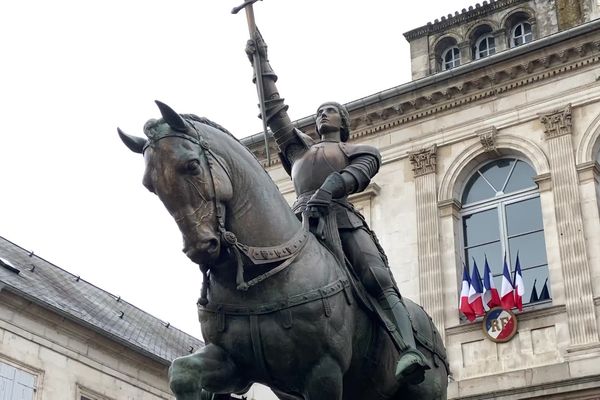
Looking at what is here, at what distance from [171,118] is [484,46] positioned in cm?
2359

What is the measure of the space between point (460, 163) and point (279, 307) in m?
18.4

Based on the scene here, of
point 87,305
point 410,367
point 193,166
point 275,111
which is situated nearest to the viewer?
point 193,166

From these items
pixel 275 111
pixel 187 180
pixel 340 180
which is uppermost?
pixel 275 111

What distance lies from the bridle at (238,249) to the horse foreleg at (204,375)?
11.7 inches

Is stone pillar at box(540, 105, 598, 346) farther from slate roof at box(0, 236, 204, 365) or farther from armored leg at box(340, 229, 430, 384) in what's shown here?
armored leg at box(340, 229, 430, 384)

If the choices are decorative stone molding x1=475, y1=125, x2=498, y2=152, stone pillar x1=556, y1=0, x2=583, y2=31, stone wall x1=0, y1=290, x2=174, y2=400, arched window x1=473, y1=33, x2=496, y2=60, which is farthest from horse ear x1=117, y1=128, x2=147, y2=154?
arched window x1=473, y1=33, x2=496, y2=60

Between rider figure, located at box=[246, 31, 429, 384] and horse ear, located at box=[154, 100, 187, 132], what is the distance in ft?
3.48

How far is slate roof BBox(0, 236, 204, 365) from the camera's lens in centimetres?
2641

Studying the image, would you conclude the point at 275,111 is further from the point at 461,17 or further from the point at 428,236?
the point at 461,17

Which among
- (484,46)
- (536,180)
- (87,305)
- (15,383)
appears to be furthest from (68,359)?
(484,46)

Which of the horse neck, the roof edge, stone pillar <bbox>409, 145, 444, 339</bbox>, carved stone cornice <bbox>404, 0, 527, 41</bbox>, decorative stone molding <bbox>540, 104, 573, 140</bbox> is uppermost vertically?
carved stone cornice <bbox>404, 0, 527, 41</bbox>

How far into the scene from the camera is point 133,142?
5527 mm

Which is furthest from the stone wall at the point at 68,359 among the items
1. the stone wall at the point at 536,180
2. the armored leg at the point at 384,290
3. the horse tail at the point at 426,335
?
the armored leg at the point at 384,290

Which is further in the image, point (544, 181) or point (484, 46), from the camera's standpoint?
point (484, 46)
